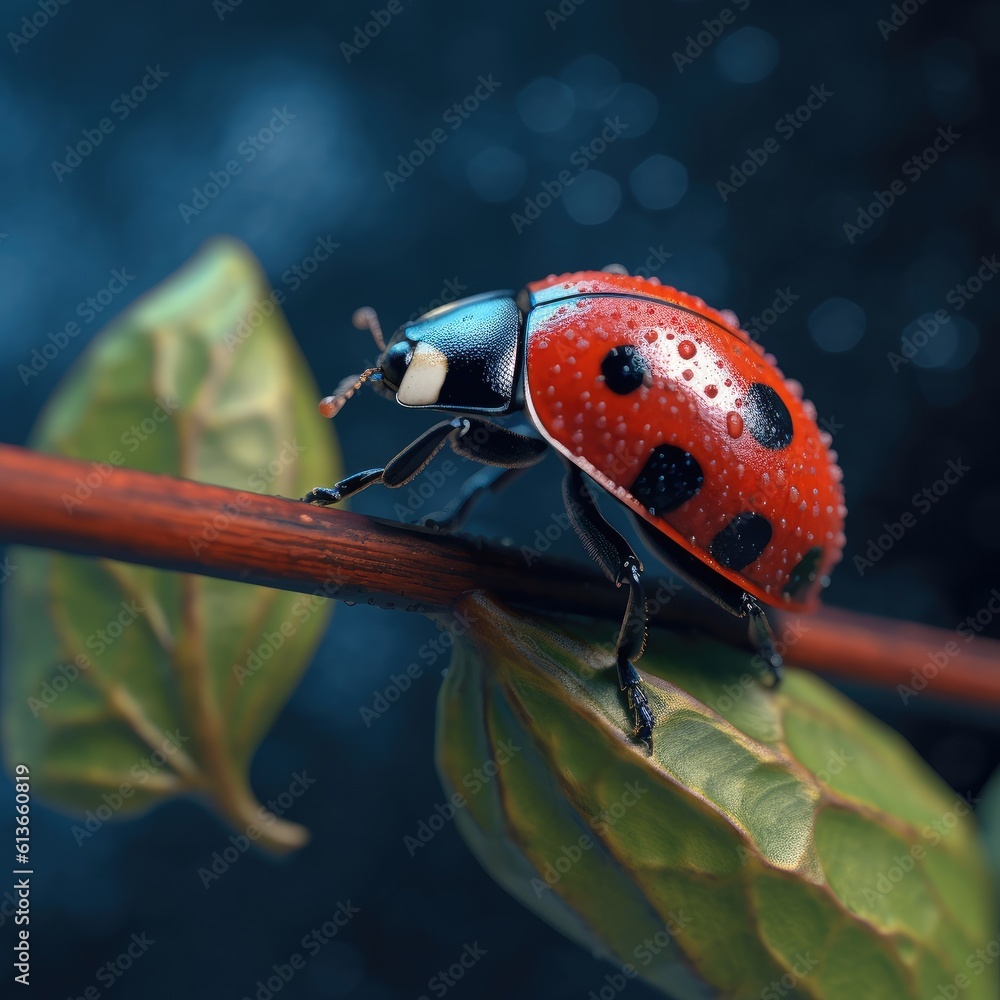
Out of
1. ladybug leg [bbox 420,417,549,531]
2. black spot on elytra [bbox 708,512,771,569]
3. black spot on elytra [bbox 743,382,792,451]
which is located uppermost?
black spot on elytra [bbox 743,382,792,451]

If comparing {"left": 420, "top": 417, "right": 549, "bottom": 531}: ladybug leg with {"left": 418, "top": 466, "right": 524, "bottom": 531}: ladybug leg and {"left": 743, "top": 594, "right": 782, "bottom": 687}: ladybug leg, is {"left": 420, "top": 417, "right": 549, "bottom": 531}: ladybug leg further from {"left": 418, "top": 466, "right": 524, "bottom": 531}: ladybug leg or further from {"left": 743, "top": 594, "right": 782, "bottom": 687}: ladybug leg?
{"left": 743, "top": 594, "right": 782, "bottom": 687}: ladybug leg

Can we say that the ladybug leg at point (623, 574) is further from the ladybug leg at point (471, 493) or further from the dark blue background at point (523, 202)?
the dark blue background at point (523, 202)

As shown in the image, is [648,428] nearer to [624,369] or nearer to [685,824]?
[624,369]

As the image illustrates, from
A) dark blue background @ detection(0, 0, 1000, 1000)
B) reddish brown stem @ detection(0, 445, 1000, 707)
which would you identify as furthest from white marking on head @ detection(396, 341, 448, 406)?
dark blue background @ detection(0, 0, 1000, 1000)

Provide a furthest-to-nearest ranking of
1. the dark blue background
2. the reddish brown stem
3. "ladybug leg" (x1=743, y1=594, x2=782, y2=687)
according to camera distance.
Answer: the dark blue background
"ladybug leg" (x1=743, y1=594, x2=782, y2=687)
the reddish brown stem

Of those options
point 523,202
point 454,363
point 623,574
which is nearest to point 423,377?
point 454,363
